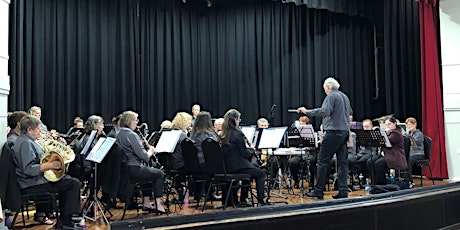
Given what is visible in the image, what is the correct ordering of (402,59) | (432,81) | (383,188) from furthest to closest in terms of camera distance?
(402,59)
(432,81)
(383,188)

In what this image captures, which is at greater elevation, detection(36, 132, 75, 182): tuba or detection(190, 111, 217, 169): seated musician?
detection(190, 111, 217, 169): seated musician

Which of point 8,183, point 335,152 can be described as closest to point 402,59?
point 335,152

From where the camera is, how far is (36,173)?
5242 millimetres

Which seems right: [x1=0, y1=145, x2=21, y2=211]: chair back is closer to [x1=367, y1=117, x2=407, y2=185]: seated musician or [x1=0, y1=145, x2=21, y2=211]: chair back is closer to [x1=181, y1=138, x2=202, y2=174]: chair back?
[x1=181, y1=138, x2=202, y2=174]: chair back

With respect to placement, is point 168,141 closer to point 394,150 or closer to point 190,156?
point 190,156

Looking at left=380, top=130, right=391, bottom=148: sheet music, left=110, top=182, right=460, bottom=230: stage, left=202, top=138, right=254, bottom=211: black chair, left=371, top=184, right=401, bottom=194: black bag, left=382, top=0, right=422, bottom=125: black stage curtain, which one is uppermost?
A: left=382, top=0, right=422, bottom=125: black stage curtain

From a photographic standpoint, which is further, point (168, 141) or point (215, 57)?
point (215, 57)

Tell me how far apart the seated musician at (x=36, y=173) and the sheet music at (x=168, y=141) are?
1424mm

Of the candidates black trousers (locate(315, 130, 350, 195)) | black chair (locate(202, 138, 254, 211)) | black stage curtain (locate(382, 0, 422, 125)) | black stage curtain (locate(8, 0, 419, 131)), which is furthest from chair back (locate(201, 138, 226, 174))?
black stage curtain (locate(382, 0, 422, 125))

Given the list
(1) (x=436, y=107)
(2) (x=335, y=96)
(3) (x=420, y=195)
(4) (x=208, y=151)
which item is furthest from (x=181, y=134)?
(1) (x=436, y=107)

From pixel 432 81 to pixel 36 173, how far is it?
798cm

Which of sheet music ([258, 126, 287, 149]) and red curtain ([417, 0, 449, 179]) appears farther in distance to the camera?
red curtain ([417, 0, 449, 179])

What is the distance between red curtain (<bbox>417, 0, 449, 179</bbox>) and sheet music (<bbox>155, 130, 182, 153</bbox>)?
5852 millimetres

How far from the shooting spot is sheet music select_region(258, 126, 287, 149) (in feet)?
22.7
